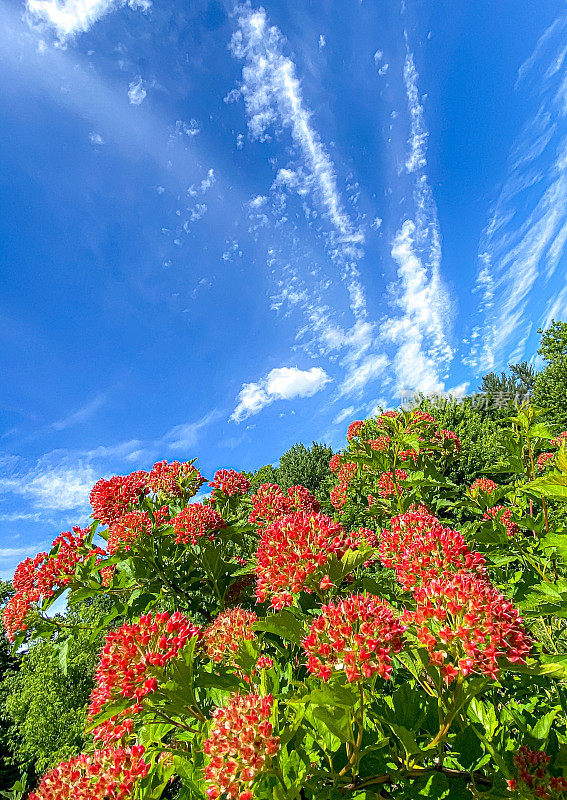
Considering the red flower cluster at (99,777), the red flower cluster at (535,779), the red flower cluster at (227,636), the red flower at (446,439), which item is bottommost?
the red flower cluster at (535,779)

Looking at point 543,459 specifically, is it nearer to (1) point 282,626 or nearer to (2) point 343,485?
(2) point 343,485

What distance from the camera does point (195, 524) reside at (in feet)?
13.1

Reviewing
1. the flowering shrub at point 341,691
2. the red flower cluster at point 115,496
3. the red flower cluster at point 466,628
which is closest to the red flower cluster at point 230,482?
the red flower cluster at point 115,496

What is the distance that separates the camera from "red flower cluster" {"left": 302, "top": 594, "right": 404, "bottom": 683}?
1711 mm

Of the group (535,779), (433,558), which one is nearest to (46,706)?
(433,558)

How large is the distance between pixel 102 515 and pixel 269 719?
12.6 feet

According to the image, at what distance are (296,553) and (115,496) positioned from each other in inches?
134

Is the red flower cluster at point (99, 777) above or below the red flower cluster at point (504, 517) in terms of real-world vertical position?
below

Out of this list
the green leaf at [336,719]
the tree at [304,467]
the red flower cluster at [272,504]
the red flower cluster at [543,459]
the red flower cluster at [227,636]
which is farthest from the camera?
the tree at [304,467]

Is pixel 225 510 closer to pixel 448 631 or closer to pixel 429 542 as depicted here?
pixel 429 542

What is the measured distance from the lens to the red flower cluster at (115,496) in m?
4.81

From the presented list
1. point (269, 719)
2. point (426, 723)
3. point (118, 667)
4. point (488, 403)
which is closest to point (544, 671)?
point (426, 723)

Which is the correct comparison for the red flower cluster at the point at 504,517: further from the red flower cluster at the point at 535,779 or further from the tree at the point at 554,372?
the tree at the point at 554,372

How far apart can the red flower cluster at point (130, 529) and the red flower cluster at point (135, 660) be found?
5.79 feet
